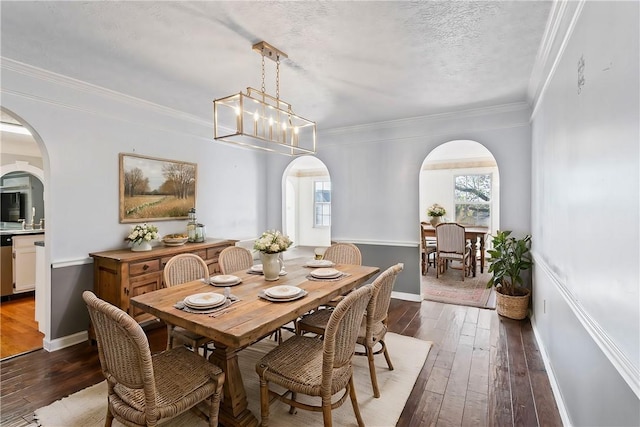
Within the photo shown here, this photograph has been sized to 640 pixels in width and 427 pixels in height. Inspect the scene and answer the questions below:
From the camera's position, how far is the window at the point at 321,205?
9.06m

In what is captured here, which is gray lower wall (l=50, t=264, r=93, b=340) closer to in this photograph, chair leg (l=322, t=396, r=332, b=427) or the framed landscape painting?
the framed landscape painting

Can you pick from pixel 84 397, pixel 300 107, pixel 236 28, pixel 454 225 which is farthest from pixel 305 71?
pixel 454 225

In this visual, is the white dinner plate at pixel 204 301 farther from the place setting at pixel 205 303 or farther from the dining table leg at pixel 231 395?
the dining table leg at pixel 231 395

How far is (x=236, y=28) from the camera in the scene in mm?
2166

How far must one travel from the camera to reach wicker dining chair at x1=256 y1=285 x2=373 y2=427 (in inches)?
66.0

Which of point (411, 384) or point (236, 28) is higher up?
point (236, 28)

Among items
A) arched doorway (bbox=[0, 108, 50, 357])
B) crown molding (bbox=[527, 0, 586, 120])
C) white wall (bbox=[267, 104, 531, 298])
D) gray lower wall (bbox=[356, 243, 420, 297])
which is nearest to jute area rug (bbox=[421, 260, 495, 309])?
gray lower wall (bbox=[356, 243, 420, 297])

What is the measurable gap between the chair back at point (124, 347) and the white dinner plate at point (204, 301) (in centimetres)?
44

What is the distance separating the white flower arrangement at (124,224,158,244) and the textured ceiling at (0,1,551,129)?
1457 millimetres

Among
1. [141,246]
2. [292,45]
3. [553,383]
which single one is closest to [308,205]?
[141,246]

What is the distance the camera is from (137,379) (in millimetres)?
1518

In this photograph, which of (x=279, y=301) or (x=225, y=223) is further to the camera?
(x=225, y=223)

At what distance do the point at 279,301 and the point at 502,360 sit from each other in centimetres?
214

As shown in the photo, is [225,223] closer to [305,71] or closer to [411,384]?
[305,71]
